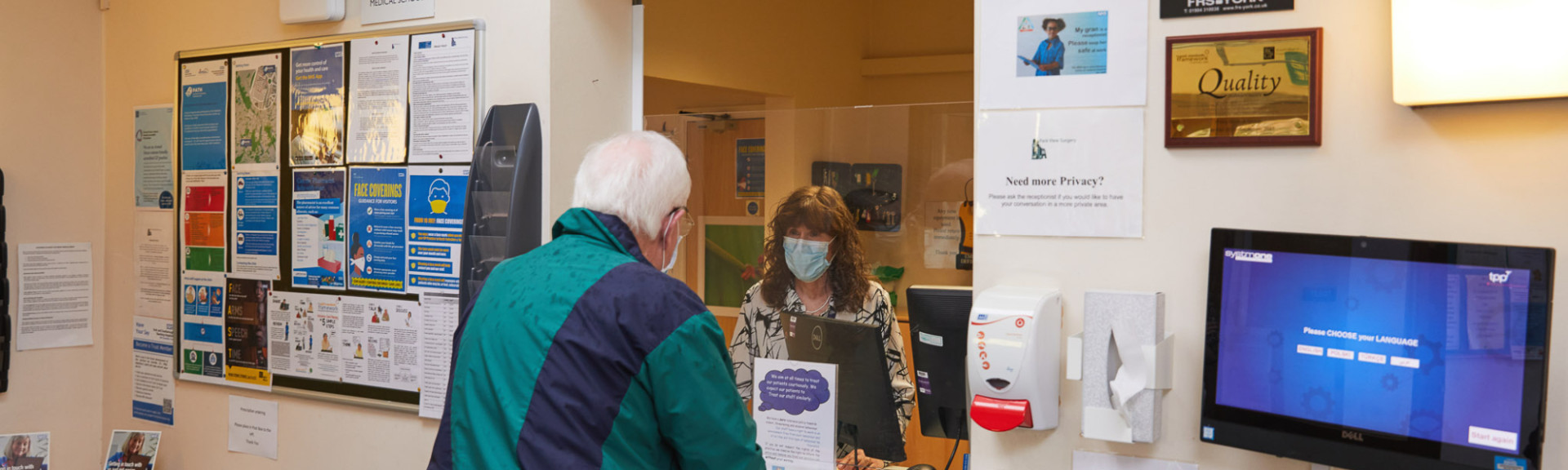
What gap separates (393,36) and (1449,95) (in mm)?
2445

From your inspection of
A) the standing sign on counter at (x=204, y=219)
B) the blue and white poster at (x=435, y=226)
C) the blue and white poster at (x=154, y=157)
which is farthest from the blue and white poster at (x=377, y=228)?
the blue and white poster at (x=154, y=157)

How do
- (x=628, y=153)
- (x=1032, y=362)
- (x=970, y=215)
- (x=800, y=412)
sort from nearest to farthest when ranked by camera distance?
(x=628, y=153) → (x=1032, y=362) → (x=800, y=412) → (x=970, y=215)

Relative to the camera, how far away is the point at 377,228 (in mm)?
2775

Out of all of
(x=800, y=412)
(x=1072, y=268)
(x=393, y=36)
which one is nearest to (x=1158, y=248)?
(x=1072, y=268)

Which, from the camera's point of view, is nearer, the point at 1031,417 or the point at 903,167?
the point at 1031,417

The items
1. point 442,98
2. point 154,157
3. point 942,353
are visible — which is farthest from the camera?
point 154,157

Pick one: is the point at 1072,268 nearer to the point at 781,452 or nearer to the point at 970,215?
the point at 781,452

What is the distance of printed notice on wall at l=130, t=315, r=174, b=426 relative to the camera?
3.26 metres

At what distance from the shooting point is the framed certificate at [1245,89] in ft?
5.62

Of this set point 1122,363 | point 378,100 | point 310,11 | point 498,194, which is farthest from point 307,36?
point 1122,363

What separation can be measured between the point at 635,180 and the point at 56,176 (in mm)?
2713

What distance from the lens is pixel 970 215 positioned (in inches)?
136

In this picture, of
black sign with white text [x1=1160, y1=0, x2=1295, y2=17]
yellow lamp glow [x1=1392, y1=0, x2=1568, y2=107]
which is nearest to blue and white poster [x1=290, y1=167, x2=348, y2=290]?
black sign with white text [x1=1160, y1=0, x2=1295, y2=17]

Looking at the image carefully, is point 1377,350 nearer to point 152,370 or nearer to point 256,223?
point 256,223
